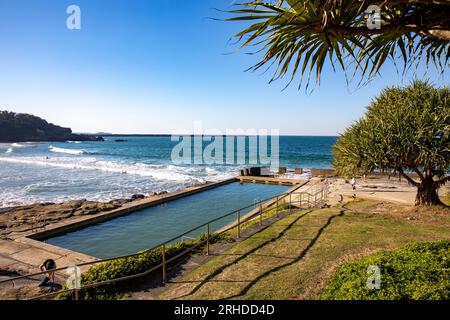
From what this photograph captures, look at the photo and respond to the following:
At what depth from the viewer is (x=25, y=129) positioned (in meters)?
173

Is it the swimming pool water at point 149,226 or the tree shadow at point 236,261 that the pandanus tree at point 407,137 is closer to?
the tree shadow at point 236,261

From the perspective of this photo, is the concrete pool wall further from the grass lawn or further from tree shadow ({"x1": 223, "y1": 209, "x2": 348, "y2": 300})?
tree shadow ({"x1": 223, "y1": 209, "x2": 348, "y2": 300})

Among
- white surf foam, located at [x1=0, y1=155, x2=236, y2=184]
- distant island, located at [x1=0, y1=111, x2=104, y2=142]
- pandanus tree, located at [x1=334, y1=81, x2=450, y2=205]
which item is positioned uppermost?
distant island, located at [x1=0, y1=111, x2=104, y2=142]

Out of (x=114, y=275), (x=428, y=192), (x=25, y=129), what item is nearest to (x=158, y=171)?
(x=428, y=192)

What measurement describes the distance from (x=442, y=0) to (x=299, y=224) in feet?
28.7

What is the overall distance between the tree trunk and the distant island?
202 meters

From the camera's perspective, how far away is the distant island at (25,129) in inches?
6531

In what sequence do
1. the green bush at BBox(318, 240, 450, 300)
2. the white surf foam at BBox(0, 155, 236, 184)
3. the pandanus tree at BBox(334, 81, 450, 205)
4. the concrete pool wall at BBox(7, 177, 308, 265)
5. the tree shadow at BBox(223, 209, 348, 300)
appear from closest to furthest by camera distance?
the green bush at BBox(318, 240, 450, 300), the tree shadow at BBox(223, 209, 348, 300), the concrete pool wall at BBox(7, 177, 308, 265), the pandanus tree at BBox(334, 81, 450, 205), the white surf foam at BBox(0, 155, 236, 184)

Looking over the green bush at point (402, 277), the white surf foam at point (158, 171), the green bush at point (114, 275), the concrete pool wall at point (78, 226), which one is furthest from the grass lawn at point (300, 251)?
the white surf foam at point (158, 171)

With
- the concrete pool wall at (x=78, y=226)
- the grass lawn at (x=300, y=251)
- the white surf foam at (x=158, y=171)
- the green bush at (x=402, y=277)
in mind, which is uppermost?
the green bush at (x=402, y=277)

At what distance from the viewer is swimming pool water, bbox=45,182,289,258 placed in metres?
12.8

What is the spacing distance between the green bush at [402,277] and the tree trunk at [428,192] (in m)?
8.78

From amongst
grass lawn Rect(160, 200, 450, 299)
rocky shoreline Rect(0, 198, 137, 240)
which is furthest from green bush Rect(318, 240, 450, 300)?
rocky shoreline Rect(0, 198, 137, 240)
